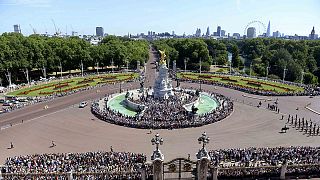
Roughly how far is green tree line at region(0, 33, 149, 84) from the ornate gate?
60869 millimetres

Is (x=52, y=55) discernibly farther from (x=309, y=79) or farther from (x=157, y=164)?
(x=309, y=79)

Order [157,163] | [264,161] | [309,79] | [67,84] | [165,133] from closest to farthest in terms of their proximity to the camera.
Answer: [157,163]
[264,161]
[165,133]
[67,84]
[309,79]

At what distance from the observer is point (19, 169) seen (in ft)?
93.5

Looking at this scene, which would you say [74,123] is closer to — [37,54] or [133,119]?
[133,119]

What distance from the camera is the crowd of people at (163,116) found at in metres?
42.4

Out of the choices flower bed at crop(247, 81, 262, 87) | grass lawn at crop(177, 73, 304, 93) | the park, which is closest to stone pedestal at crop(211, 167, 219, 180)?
the park

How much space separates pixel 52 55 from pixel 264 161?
7235cm

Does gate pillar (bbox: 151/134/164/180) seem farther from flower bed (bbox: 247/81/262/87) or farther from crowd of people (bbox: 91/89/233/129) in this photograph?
flower bed (bbox: 247/81/262/87)

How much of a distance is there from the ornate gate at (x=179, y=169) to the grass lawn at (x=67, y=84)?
4466 centimetres

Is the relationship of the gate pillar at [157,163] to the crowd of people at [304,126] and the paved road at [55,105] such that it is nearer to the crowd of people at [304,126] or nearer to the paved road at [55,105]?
the crowd of people at [304,126]

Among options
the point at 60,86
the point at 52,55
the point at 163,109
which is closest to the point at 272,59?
the point at 163,109

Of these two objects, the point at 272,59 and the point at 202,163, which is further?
the point at 272,59

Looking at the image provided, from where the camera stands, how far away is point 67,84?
242ft

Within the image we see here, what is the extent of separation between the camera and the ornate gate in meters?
27.3
